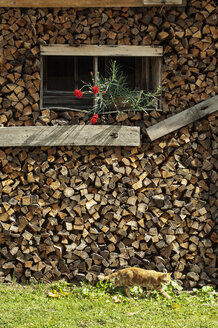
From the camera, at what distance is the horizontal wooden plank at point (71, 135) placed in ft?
19.7

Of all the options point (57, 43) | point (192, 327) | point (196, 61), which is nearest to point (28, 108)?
point (57, 43)

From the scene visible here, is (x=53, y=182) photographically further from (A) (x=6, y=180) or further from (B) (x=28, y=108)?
(B) (x=28, y=108)

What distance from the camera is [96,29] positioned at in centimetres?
612

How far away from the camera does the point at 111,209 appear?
6184 millimetres

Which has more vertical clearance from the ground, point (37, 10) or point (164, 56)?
point (37, 10)

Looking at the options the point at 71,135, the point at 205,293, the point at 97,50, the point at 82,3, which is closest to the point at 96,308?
the point at 205,293

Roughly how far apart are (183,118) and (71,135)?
1.55 metres

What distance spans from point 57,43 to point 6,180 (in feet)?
6.43

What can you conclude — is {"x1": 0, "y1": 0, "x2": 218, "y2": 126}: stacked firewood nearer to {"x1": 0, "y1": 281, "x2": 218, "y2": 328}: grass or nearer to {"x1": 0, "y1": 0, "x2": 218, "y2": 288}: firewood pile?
{"x1": 0, "y1": 0, "x2": 218, "y2": 288}: firewood pile

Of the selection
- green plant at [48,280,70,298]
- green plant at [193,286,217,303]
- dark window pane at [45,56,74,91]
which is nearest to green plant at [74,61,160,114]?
dark window pane at [45,56,74,91]

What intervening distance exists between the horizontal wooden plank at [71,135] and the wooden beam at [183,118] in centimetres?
25

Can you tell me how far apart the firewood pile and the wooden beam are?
10cm

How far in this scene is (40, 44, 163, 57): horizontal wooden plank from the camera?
6035mm

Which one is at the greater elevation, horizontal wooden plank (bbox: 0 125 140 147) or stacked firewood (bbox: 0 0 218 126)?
stacked firewood (bbox: 0 0 218 126)
